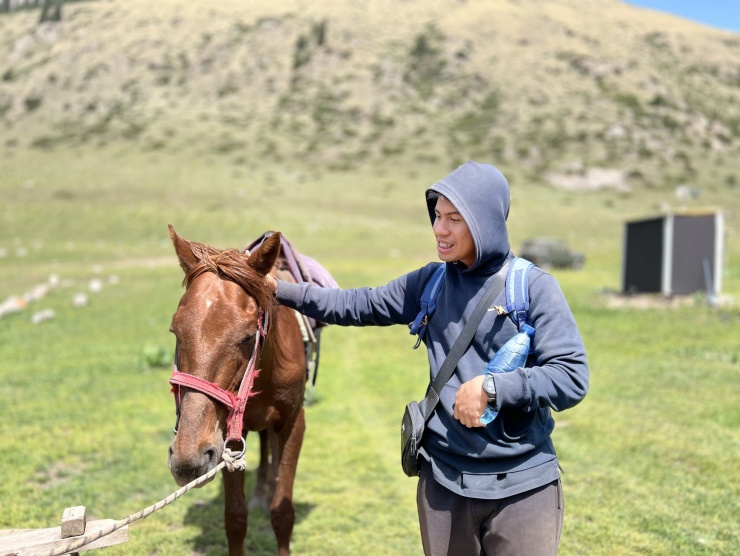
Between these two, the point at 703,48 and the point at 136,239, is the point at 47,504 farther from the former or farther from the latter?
the point at 703,48

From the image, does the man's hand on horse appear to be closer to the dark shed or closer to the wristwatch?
the wristwatch

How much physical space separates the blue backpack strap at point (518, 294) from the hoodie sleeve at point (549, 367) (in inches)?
1.1

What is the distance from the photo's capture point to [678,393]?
27.9ft

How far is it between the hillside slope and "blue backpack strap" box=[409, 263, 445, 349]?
5607 centimetres

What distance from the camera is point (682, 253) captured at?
51.5ft

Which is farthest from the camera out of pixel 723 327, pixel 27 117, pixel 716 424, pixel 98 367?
pixel 27 117

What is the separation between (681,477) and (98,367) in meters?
8.86

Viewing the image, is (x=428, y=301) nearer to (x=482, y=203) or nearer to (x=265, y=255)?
(x=482, y=203)

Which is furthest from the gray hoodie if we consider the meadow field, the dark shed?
the dark shed

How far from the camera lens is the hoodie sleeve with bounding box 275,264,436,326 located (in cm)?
288

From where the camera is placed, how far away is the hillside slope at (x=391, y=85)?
208 ft

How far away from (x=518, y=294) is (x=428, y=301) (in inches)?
16.9

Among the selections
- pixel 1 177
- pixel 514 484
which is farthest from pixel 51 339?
pixel 1 177

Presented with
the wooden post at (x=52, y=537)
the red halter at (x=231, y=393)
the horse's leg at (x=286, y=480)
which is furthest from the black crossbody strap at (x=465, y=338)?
the horse's leg at (x=286, y=480)
